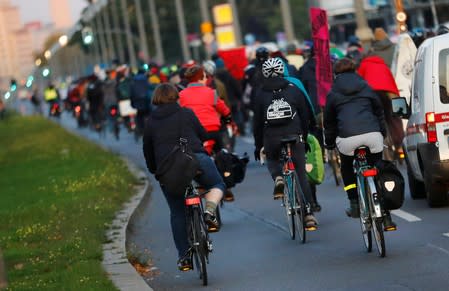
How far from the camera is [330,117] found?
487 inches

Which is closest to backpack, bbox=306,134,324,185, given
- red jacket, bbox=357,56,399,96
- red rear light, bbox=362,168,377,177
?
red rear light, bbox=362,168,377,177

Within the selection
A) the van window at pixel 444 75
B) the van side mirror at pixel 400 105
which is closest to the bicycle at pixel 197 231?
the van side mirror at pixel 400 105

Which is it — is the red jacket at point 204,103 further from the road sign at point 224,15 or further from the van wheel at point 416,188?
the road sign at point 224,15

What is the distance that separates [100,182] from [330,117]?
1071 cm

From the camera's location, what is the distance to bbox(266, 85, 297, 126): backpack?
43.7 ft

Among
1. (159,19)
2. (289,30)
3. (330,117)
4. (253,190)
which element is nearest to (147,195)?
(253,190)

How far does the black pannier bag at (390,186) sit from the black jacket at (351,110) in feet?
1.74

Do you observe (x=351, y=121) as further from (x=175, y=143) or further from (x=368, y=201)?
(x=175, y=143)

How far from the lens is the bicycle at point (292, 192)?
1312 cm

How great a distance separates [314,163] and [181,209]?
3.03m

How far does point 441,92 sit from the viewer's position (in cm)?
1363

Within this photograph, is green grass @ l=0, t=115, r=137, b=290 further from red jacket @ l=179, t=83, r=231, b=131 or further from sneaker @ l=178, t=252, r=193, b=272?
red jacket @ l=179, t=83, r=231, b=131

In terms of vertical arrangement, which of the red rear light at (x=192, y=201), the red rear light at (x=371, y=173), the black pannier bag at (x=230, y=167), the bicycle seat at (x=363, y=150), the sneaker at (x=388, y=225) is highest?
the bicycle seat at (x=363, y=150)

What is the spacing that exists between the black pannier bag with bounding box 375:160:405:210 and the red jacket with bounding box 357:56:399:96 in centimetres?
742
